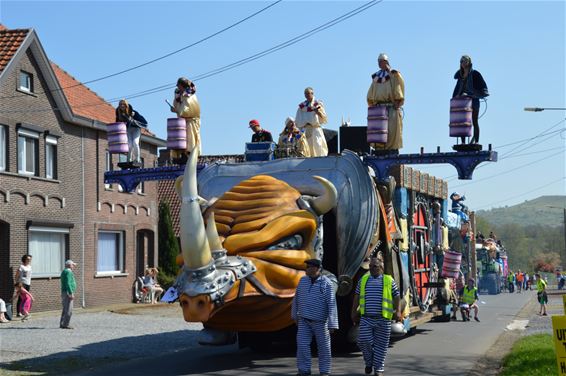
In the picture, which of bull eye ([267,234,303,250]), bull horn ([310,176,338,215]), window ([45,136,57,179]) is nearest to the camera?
bull eye ([267,234,303,250])

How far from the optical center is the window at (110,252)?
103ft

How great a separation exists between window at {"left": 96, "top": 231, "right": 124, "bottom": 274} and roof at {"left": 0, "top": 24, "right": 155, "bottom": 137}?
13.0 feet

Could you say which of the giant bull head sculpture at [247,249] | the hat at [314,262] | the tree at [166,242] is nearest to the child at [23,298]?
the giant bull head sculpture at [247,249]

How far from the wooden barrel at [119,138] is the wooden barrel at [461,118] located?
630 centimetres

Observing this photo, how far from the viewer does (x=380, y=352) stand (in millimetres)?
12016

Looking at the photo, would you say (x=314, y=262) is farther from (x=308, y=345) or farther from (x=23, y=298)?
(x=23, y=298)

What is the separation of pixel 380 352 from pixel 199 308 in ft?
8.36

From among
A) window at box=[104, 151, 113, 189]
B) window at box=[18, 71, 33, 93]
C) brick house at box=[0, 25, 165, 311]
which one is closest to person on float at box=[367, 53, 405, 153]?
brick house at box=[0, 25, 165, 311]

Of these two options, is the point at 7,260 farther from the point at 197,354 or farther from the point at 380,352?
the point at 380,352

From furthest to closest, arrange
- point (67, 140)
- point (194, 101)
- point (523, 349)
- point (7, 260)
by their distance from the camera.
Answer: point (67, 140) < point (7, 260) < point (194, 101) < point (523, 349)

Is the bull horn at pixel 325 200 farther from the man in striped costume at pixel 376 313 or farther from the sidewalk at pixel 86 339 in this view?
the sidewalk at pixel 86 339

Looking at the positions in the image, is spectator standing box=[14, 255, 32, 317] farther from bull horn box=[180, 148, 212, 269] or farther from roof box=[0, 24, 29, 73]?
bull horn box=[180, 148, 212, 269]


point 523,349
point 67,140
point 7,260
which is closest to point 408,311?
point 523,349

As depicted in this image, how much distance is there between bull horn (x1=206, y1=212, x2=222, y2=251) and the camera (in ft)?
37.6
